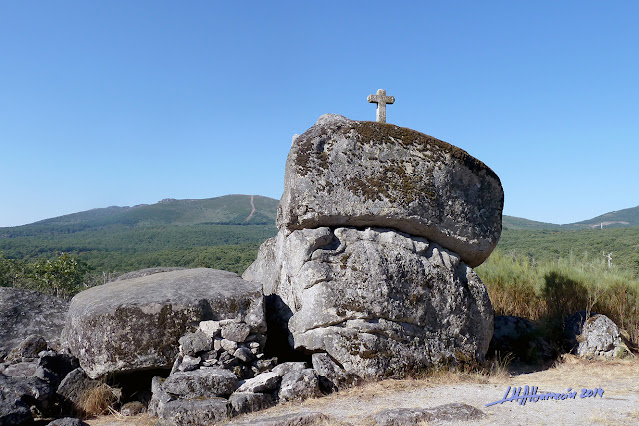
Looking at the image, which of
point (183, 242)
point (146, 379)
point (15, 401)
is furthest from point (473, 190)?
point (183, 242)

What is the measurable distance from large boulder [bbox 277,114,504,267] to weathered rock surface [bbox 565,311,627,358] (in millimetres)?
2641

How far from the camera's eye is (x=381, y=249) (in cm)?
764

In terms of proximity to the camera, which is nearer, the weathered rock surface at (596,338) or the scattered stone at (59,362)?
the scattered stone at (59,362)

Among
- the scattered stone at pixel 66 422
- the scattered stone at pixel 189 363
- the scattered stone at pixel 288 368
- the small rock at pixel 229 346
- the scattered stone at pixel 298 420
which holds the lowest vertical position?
the scattered stone at pixel 66 422

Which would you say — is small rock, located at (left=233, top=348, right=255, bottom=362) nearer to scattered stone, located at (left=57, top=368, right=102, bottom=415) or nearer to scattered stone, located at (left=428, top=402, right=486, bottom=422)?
scattered stone, located at (left=57, top=368, right=102, bottom=415)

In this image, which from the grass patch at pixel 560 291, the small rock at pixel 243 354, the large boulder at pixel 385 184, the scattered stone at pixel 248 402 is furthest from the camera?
the grass patch at pixel 560 291

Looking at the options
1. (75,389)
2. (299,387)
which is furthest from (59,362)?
(299,387)

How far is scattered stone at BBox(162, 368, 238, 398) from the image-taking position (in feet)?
20.2

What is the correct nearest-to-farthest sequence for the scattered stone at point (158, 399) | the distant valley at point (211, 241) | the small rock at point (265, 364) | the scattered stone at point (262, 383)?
the scattered stone at point (158, 399) < the scattered stone at point (262, 383) < the small rock at point (265, 364) < the distant valley at point (211, 241)

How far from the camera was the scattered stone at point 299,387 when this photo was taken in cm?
635

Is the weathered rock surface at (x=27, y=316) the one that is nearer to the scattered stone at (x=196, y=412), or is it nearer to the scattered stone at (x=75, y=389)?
the scattered stone at (x=75, y=389)

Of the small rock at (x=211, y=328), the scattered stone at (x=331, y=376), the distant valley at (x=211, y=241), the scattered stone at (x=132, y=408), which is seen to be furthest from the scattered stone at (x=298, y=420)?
the distant valley at (x=211, y=241)

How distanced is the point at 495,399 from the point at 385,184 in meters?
3.40

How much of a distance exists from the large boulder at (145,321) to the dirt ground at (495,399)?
80 centimetres
